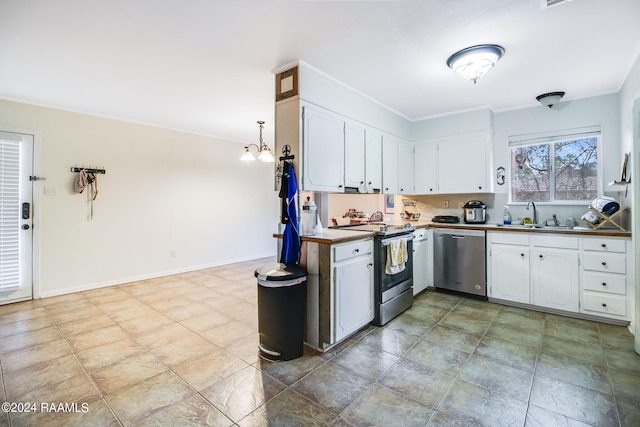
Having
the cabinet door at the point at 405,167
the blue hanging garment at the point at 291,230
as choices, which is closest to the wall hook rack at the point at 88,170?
the blue hanging garment at the point at 291,230

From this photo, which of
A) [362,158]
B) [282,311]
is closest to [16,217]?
[282,311]

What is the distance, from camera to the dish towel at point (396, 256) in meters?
2.97

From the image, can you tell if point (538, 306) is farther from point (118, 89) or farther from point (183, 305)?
point (118, 89)

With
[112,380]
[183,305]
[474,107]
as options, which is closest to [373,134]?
[474,107]

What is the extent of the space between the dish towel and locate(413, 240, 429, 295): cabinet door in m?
0.58

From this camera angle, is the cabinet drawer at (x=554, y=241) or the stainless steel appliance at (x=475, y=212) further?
the stainless steel appliance at (x=475, y=212)

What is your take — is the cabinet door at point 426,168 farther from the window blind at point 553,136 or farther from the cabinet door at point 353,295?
the cabinet door at point 353,295

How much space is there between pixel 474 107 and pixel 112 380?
4.85 m

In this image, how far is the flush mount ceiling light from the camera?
2.46m

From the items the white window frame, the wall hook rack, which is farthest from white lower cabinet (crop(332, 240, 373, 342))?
the wall hook rack

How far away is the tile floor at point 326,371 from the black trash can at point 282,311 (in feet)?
0.39

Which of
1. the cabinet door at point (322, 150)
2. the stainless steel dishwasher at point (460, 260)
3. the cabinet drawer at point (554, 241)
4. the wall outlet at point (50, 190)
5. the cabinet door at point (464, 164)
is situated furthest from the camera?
the cabinet door at point (464, 164)

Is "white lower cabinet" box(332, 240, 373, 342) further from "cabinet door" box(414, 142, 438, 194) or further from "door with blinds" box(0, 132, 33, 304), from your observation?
"door with blinds" box(0, 132, 33, 304)

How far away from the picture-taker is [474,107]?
4.04 metres
